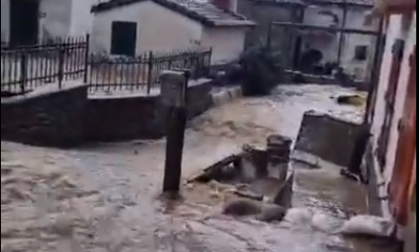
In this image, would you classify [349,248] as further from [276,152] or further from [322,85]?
[322,85]

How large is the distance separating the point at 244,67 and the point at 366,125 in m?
1.53

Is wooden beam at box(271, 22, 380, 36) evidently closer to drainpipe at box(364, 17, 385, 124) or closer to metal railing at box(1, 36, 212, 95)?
drainpipe at box(364, 17, 385, 124)

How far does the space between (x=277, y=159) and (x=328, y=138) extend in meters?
0.81

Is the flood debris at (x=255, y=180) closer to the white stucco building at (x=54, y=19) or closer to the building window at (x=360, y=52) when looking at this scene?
the white stucco building at (x=54, y=19)

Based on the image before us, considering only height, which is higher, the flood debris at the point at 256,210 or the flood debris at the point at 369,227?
the flood debris at the point at 369,227

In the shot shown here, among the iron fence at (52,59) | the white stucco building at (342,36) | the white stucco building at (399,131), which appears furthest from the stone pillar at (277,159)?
the white stucco building at (342,36)

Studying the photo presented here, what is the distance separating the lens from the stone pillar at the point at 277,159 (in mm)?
2830

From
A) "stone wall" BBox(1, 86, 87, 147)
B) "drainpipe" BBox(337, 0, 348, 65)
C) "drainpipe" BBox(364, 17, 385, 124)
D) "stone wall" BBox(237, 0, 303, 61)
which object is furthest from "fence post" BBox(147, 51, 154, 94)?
"drainpipe" BBox(337, 0, 348, 65)

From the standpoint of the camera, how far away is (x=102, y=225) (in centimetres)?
160

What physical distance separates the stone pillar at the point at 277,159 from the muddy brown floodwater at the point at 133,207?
13 centimetres

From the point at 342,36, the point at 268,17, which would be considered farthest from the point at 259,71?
the point at 342,36

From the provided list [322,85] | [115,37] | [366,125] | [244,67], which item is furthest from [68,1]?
[322,85]

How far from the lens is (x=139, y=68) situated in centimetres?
228

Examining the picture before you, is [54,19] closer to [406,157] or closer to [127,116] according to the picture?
[406,157]
